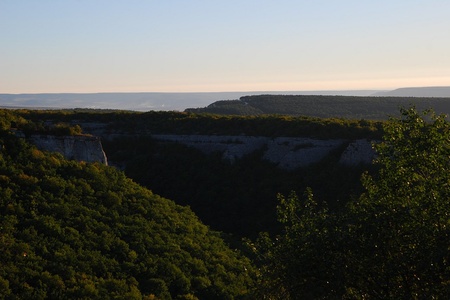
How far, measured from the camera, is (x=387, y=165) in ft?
44.1

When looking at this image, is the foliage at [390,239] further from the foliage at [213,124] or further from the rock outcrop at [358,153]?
the foliage at [213,124]

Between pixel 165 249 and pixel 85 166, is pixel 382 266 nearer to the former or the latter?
pixel 165 249

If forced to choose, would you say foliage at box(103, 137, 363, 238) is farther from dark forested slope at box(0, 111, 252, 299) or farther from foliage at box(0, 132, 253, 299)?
foliage at box(0, 132, 253, 299)

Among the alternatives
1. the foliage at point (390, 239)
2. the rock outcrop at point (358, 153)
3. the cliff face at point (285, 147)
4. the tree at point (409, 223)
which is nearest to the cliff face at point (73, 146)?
the cliff face at point (285, 147)

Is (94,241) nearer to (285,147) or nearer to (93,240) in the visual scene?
(93,240)

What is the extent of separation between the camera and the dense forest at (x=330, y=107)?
9575 cm

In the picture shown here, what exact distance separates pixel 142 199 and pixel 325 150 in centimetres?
1989

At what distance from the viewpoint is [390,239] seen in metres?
12.5

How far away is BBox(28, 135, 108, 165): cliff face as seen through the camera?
102 ft

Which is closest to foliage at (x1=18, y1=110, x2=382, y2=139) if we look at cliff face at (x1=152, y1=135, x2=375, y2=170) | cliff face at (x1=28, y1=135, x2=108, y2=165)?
cliff face at (x1=152, y1=135, x2=375, y2=170)

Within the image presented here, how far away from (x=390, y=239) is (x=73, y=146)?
23391 millimetres

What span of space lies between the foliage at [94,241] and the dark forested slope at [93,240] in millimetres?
40

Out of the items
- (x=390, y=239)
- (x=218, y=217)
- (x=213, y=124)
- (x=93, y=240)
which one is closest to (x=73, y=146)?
(x=93, y=240)

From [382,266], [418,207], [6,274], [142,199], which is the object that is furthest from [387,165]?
[142,199]
